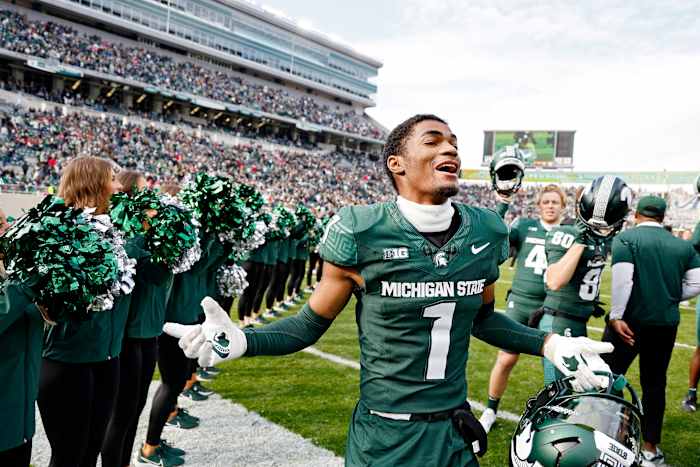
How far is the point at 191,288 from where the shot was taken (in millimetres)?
4043

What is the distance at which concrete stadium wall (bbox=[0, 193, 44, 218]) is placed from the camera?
48.6 feet

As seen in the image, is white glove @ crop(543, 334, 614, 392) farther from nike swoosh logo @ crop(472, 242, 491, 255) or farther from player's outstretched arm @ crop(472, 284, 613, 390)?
nike swoosh logo @ crop(472, 242, 491, 255)

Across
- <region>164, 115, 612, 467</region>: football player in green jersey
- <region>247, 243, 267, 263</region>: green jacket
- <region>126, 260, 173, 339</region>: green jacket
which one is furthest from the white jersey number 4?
<region>247, 243, 267, 263</region>: green jacket

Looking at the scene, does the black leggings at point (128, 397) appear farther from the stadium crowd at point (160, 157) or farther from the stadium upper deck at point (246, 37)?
the stadium upper deck at point (246, 37)

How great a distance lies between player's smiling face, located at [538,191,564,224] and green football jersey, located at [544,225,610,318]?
0.73 m

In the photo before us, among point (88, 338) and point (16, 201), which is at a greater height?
point (16, 201)

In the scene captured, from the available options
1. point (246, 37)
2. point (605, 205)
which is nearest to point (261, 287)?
point (605, 205)

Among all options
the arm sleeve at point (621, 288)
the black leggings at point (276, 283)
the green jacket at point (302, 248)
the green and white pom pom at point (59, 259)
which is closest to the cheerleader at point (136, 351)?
the green and white pom pom at point (59, 259)

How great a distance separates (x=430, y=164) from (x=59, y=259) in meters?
1.45

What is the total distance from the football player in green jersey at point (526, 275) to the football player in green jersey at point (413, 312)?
2.62m

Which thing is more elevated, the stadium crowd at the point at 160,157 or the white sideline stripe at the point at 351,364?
the stadium crowd at the point at 160,157

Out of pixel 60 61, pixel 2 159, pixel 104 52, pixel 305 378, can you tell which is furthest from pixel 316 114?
pixel 305 378

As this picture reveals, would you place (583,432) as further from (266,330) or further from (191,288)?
(191,288)

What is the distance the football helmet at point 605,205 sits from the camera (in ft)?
9.36
